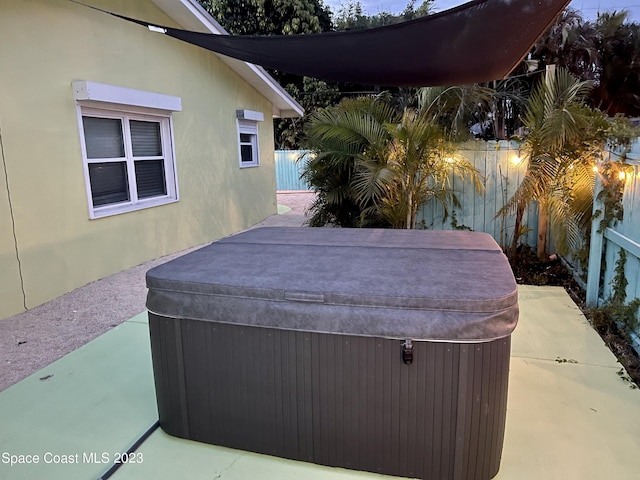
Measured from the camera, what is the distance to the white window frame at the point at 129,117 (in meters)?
4.93

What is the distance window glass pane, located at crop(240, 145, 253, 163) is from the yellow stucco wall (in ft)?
5.22

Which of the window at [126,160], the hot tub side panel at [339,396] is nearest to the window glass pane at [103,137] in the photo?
the window at [126,160]

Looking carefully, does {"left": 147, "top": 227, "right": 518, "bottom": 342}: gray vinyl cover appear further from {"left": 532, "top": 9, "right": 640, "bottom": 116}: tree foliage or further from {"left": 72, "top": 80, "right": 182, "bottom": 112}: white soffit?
{"left": 532, "top": 9, "right": 640, "bottom": 116}: tree foliage

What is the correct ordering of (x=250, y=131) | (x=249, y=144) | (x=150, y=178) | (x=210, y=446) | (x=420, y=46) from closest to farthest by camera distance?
(x=210, y=446) < (x=420, y=46) < (x=150, y=178) < (x=250, y=131) < (x=249, y=144)

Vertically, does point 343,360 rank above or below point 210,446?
above

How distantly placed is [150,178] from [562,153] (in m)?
5.20

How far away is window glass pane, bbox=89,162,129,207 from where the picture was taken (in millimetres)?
5258

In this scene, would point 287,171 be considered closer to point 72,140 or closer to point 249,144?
point 249,144

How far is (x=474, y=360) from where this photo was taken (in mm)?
1806

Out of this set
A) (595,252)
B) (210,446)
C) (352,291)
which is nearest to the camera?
(352,291)

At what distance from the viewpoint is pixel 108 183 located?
5.50 meters

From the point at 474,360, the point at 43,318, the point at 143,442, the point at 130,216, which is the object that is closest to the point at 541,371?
the point at 474,360

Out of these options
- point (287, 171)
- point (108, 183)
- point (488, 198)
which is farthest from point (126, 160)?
point (287, 171)

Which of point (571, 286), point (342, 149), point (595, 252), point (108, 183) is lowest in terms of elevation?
point (571, 286)
